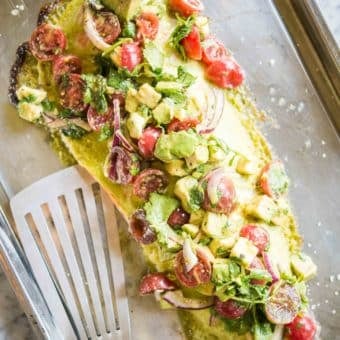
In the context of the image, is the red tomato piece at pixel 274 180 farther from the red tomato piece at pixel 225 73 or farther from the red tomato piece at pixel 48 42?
the red tomato piece at pixel 48 42

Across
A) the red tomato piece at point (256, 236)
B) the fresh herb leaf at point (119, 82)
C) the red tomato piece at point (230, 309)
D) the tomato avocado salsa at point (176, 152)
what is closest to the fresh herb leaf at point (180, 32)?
the tomato avocado salsa at point (176, 152)

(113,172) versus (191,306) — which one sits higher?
(113,172)

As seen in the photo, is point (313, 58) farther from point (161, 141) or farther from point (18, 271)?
point (18, 271)

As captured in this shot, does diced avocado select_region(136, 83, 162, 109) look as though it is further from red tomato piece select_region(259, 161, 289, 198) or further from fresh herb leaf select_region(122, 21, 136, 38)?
red tomato piece select_region(259, 161, 289, 198)

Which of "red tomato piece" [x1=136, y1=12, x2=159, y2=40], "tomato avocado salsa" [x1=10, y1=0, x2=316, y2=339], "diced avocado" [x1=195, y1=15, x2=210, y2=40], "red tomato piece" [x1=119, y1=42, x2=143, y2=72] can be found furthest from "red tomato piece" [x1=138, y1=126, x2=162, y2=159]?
"diced avocado" [x1=195, y1=15, x2=210, y2=40]

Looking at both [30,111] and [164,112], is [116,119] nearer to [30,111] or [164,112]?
[164,112]

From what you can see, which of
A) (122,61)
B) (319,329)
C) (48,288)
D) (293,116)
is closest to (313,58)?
(293,116)

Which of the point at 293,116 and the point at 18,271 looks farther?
the point at 293,116
